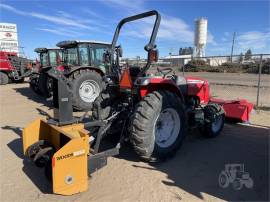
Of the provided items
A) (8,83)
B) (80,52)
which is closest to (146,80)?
(80,52)

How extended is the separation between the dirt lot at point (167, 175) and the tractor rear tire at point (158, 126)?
26cm

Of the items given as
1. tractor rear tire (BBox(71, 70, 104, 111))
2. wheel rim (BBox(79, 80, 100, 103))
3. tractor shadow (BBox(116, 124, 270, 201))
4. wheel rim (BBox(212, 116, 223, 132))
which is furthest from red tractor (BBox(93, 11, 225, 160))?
wheel rim (BBox(79, 80, 100, 103))

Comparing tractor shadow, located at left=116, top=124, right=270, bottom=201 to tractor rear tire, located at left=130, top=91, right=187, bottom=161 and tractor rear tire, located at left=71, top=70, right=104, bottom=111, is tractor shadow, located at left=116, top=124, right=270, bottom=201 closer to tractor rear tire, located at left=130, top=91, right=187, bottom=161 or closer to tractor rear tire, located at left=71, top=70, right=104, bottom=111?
tractor rear tire, located at left=130, top=91, right=187, bottom=161

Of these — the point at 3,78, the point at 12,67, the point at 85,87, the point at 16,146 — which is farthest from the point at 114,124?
the point at 3,78

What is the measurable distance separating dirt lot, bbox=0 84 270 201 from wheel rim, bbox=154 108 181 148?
1.06ft

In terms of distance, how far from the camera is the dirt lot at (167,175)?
10.1 feet

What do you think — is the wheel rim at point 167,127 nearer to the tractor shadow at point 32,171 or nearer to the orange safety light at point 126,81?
the orange safety light at point 126,81

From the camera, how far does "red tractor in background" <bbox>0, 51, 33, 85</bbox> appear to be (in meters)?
15.7

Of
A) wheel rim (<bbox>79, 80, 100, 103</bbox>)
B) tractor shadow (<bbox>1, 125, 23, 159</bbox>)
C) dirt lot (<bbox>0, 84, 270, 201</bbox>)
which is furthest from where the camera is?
wheel rim (<bbox>79, 80, 100, 103</bbox>)

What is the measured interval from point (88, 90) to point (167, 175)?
5306mm

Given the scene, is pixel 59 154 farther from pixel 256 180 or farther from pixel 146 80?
pixel 256 180

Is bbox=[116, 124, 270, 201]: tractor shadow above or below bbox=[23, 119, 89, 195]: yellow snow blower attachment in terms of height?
below

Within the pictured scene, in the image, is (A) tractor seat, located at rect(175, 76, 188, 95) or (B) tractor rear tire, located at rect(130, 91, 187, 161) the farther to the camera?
(A) tractor seat, located at rect(175, 76, 188, 95)

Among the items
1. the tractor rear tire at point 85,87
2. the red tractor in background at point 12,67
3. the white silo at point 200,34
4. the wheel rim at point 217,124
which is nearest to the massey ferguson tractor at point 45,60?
the red tractor in background at point 12,67
